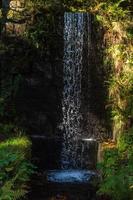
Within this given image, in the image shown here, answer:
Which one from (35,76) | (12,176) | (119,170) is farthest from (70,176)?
(12,176)

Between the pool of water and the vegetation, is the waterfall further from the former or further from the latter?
the pool of water

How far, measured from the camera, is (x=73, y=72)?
46.8 feet

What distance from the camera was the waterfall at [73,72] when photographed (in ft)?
46.3

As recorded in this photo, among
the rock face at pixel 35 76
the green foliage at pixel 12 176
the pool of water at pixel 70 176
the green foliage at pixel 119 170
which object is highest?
the rock face at pixel 35 76

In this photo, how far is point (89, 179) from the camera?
40.1ft

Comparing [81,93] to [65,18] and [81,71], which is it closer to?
[81,71]

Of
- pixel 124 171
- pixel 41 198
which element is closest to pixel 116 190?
pixel 124 171

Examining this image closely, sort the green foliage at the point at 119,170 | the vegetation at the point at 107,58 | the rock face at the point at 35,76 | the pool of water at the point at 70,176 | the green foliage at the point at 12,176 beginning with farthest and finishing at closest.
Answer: the rock face at the point at 35,76, the pool of water at the point at 70,176, the vegetation at the point at 107,58, the green foliage at the point at 119,170, the green foliage at the point at 12,176

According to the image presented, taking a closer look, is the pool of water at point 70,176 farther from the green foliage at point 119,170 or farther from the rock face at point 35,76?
the rock face at point 35,76

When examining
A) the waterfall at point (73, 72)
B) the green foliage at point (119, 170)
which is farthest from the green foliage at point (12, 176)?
the waterfall at point (73, 72)

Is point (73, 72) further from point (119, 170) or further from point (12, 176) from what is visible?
point (12, 176)

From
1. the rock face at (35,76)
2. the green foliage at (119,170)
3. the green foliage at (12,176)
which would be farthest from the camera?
the rock face at (35,76)

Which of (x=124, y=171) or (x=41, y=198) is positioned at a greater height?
(x=124, y=171)

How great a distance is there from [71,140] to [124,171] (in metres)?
4.63
